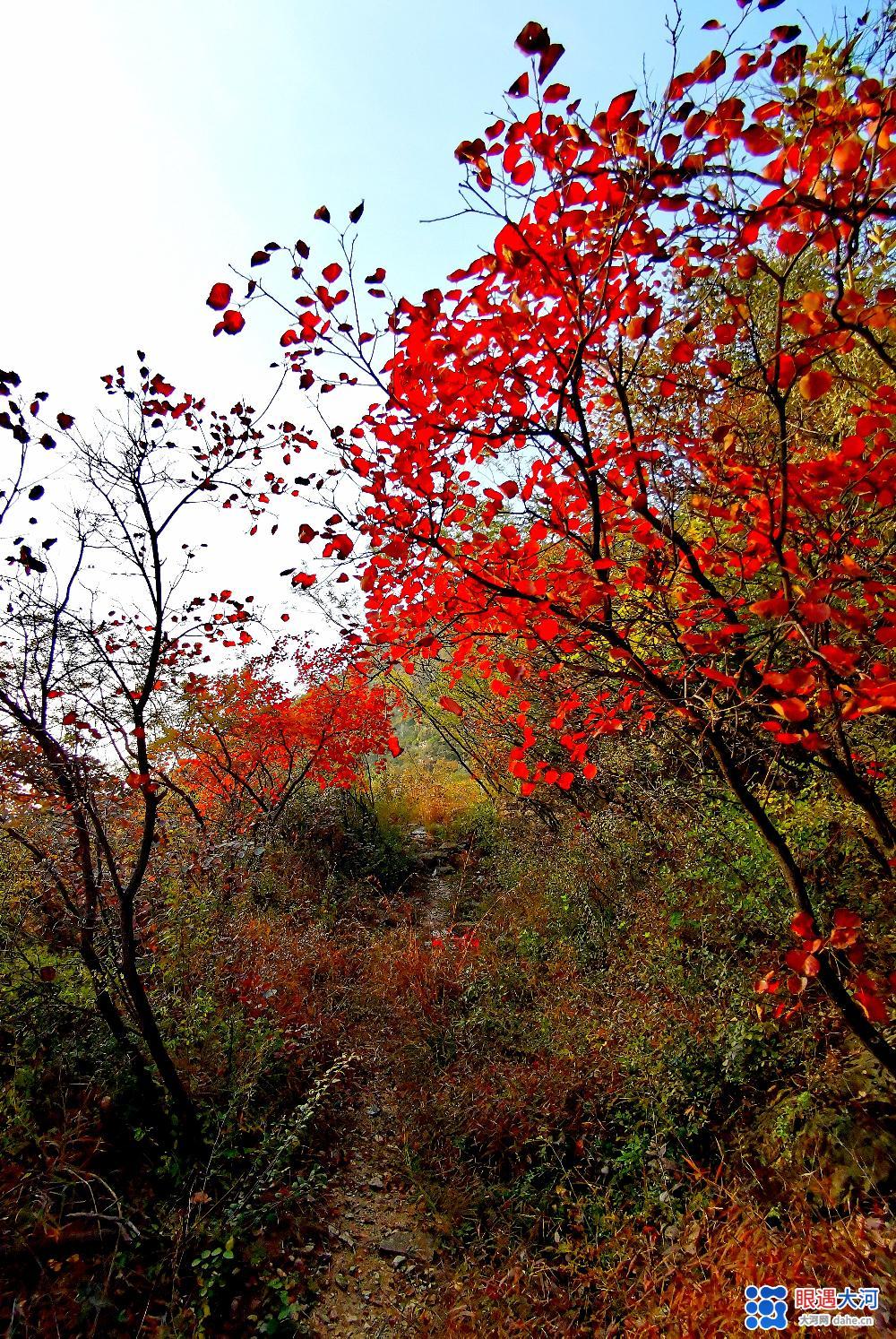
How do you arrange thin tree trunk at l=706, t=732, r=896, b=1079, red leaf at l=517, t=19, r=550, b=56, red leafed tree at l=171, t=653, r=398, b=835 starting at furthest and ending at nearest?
1. red leafed tree at l=171, t=653, r=398, b=835
2. thin tree trunk at l=706, t=732, r=896, b=1079
3. red leaf at l=517, t=19, r=550, b=56

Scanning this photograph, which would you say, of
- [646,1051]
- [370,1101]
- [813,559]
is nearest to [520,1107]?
[646,1051]

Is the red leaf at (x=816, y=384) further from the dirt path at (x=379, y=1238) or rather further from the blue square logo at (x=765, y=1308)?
the dirt path at (x=379, y=1238)

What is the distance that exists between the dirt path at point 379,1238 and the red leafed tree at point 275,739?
174 inches

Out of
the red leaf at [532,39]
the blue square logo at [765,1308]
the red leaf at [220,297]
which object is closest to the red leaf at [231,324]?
the red leaf at [220,297]

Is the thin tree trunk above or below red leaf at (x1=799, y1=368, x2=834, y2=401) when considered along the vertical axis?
below

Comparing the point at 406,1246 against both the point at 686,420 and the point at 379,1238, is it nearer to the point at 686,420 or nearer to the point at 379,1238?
the point at 379,1238

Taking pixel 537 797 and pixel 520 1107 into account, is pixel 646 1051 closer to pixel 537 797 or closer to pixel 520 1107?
pixel 520 1107

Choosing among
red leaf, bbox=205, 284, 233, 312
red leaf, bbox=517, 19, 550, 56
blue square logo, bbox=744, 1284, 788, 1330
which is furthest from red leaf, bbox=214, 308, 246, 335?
blue square logo, bbox=744, 1284, 788, 1330

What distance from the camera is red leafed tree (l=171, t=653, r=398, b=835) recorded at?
890 cm

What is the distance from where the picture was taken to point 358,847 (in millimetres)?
10000

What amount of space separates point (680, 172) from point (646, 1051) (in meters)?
4.87

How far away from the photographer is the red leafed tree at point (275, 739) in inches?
350

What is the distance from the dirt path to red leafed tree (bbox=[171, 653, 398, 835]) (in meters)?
4.41

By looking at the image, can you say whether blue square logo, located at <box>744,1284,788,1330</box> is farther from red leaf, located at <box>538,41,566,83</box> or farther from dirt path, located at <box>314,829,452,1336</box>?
red leaf, located at <box>538,41,566,83</box>
